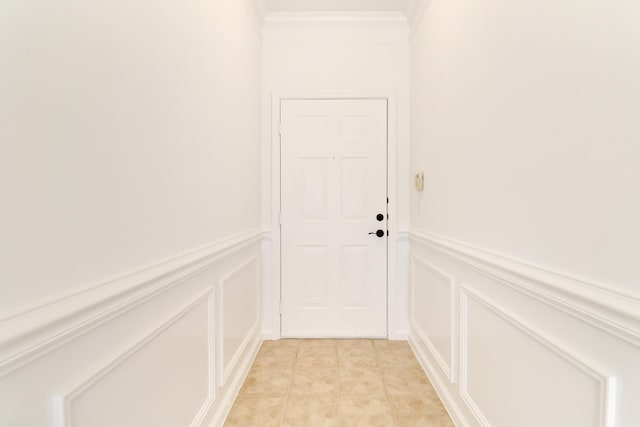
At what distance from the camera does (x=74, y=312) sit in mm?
760

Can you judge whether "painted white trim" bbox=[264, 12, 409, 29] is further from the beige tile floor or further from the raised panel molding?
the beige tile floor

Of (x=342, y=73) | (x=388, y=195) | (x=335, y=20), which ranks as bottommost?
(x=388, y=195)

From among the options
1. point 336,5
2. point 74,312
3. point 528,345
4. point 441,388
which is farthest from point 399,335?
point 336,5

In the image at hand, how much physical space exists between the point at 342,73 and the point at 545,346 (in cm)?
252

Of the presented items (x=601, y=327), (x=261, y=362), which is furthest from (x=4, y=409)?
(x=261, y=362)

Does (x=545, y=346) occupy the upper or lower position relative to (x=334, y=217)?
lower

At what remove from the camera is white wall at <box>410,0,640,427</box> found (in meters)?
0.83

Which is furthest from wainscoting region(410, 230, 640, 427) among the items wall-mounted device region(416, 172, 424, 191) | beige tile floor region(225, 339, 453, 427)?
wall-mounted device region(416, 172, 424, 191)

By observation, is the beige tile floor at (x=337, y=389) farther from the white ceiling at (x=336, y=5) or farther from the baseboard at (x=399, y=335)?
the white ceiling at (x=336, y=5)

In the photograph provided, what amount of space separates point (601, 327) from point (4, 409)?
1.30 meters

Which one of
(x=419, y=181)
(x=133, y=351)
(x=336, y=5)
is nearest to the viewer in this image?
(x=133, y=351)

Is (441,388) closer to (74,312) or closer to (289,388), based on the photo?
(289,388)

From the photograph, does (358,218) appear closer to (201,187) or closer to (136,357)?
(201,187)

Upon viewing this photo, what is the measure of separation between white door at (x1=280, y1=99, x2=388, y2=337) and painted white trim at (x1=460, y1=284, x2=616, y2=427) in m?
1.25
